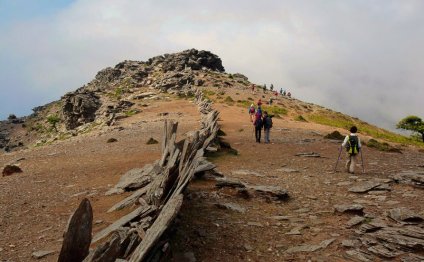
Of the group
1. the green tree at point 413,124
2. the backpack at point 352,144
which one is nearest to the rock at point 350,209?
the backpack at point 352,144

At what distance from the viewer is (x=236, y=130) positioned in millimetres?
44375

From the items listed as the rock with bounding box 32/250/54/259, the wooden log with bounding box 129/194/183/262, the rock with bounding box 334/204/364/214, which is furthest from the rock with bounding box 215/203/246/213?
the rock with bounding box 32/250/54/259

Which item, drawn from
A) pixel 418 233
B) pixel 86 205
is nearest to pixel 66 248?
pixel 86 205

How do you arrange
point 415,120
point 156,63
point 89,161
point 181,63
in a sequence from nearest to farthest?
point 89,161 → point 415,120 → point 181,63 → point 156,63

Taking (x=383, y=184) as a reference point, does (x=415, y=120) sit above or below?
above

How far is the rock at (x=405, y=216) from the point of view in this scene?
46.0ft

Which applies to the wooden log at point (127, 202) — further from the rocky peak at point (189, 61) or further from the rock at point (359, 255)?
the rocky peak at point (189, 61)

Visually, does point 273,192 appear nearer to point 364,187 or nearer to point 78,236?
point 364,187

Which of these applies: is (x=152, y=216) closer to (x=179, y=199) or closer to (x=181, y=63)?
(x=179, y=199)

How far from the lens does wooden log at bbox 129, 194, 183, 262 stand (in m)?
9.57

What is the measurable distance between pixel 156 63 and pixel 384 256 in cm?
11558

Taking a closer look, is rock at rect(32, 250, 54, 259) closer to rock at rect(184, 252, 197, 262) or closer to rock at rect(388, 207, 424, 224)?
rock at rect(184, 252, 197, 262)

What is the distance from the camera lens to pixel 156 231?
10414 mm

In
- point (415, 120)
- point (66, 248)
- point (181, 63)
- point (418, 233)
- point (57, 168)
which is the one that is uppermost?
point (181, 63)
